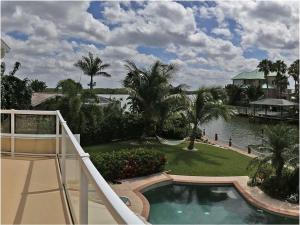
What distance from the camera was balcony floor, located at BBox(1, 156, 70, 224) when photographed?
4.41 m

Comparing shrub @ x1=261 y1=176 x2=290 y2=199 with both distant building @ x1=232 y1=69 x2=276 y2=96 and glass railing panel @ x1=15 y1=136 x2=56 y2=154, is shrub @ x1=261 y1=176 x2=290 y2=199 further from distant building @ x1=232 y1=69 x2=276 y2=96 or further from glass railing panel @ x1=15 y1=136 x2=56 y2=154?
distant building @ x1=232 y1=69 x2=276 y2=96

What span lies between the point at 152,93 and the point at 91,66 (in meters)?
14.9

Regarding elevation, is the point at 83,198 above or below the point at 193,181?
above

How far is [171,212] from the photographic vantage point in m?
13.5

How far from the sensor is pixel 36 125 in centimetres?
797

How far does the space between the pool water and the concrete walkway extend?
0.75 feet

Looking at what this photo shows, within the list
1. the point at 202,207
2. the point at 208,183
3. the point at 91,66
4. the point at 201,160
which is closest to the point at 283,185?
the point at 208,183

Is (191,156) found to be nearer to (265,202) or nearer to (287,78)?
(265,202)

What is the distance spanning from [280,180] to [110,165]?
6.54 m

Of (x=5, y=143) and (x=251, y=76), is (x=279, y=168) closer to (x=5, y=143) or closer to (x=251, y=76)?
(x=5, y=143)

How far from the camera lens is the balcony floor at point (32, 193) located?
14.5 feet

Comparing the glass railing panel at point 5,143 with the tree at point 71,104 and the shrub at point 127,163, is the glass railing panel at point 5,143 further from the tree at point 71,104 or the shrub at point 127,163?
the tree at point 71,104

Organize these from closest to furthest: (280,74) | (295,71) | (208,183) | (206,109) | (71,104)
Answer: (208,183), (71,104), (206,109), (295,71), (280,74)

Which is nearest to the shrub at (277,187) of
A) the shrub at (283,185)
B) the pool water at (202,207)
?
the shrub at (283,185)
